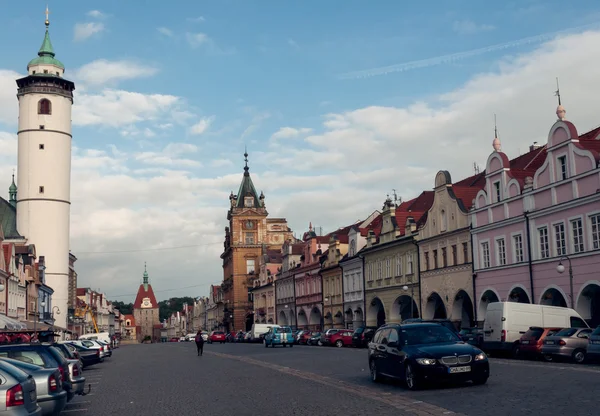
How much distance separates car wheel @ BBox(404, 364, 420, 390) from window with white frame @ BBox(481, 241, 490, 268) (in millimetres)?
30840

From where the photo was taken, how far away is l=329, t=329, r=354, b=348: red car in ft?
184

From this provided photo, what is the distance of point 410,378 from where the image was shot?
18.2 metres

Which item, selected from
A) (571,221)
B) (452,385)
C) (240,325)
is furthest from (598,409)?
(240,325)

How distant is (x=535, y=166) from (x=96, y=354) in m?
28.3

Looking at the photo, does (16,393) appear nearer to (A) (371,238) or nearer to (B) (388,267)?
(B) (388,267)

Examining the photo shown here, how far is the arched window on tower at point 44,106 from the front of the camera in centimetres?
8750

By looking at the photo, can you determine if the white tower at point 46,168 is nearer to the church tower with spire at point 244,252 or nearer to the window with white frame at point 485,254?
the church tower with spire at point 244,252

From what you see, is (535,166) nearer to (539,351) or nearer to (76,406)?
(539,351)

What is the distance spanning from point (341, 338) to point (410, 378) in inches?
1529

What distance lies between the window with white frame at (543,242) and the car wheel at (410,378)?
25.8 m

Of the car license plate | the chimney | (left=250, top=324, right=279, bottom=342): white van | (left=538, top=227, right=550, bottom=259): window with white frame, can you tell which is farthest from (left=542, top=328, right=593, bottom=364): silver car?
(left=250, top=324, right=279, bottom=342): white van

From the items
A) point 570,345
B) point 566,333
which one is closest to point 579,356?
point 570,345

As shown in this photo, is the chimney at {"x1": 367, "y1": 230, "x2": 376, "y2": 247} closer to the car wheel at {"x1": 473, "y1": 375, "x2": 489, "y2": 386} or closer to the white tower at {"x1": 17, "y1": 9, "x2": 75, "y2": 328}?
the white tower at {"x1": 17, "y1": 9, "x2": 75, "y2": 328}

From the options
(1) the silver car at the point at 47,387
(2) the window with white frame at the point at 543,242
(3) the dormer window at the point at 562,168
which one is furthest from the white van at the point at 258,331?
(1) the silver car at the point at 47,387
